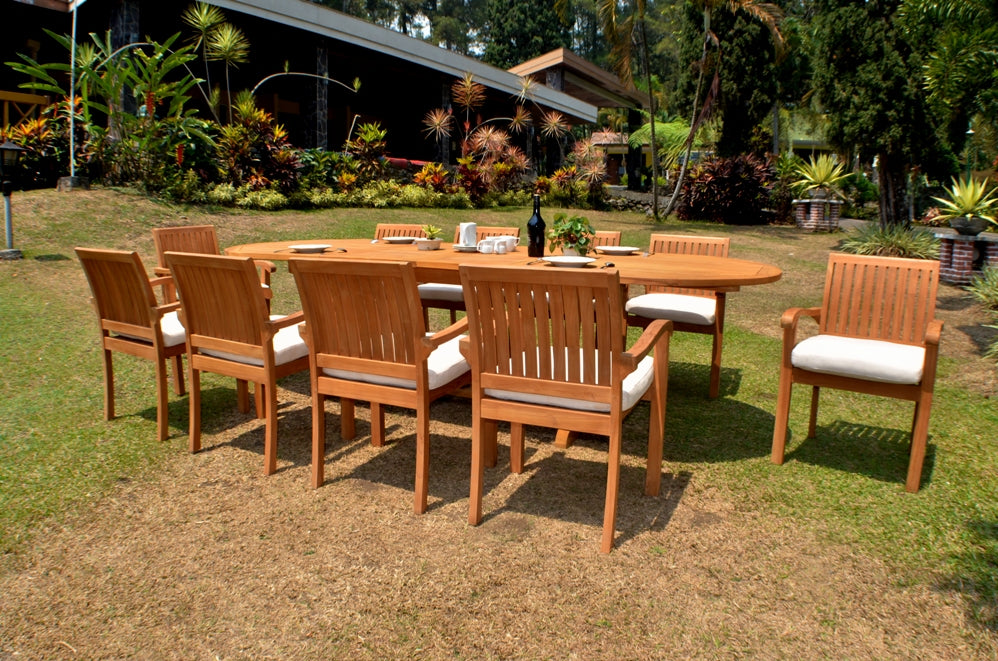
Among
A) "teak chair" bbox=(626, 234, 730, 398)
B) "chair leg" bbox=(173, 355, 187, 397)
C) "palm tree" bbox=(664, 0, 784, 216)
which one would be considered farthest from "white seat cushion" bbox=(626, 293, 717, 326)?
"palm tree" bbox=(664, 0, 784, 216)

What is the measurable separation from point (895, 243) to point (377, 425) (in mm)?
9621

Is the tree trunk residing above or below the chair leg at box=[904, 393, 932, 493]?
above

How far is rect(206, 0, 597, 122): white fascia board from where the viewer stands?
12.5 meters

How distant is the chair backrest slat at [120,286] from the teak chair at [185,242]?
0.48 meters

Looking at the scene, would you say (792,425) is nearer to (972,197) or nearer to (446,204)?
(972,197)

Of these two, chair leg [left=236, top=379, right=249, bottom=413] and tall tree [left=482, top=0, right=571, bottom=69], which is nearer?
chair leg [left=236, top=379, right=249, bottom=413]

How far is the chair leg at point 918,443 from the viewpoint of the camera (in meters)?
2.98

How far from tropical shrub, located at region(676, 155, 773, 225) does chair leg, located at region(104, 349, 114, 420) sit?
48.6ft

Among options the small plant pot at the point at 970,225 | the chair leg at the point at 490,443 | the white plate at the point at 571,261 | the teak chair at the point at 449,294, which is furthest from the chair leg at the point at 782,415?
the small plant pot at the point at 970,225

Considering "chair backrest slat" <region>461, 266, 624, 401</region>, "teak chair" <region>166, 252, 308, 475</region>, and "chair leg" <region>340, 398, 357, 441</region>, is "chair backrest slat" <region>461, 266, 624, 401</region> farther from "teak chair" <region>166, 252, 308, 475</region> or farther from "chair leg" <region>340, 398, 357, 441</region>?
"chair leg" <region>340, 398, 357, 441</region>

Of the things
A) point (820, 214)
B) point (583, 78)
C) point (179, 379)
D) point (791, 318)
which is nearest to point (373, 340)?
point (791, 318)

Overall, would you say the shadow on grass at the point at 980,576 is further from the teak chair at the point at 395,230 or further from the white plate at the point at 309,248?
the teak chair at the point at 395,230

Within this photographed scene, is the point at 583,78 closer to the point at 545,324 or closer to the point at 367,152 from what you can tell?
the point at 367,152

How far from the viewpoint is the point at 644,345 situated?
2.59 meters
